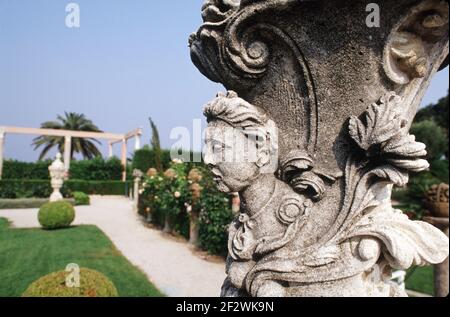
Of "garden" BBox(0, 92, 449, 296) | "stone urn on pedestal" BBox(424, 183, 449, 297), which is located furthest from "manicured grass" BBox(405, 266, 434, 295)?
"stone urn on pedestal" BBox(424, 183, 449, 297)

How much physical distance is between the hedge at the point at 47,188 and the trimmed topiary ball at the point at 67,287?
22.8 ft

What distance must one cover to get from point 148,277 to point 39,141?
615 inches

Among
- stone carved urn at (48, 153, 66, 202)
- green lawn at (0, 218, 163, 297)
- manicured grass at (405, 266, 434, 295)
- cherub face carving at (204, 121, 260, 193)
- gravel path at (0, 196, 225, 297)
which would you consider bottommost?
manicured grass at (405, 266, 434, 295)

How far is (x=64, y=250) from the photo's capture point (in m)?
7.39

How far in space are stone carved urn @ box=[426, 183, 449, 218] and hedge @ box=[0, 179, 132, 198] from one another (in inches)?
385

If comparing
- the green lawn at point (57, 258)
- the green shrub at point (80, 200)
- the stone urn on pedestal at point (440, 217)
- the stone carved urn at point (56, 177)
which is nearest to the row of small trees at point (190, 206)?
the green lawn at point (57, 258)

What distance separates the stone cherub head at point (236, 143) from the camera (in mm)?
1592

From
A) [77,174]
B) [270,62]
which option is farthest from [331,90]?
[77,174]

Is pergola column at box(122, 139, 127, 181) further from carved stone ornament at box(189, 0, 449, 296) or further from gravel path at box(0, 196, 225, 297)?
carved stone ornament at box(189, 0, 449, 296)

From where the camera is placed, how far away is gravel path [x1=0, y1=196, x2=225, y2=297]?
5836 millimetres

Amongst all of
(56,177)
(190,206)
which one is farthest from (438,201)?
(56,177)

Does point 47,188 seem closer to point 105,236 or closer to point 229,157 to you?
point 105,236

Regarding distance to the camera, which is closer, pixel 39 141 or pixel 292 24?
pixel 292 24
